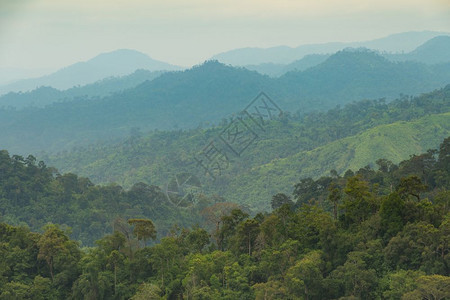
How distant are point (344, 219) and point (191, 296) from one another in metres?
5.62

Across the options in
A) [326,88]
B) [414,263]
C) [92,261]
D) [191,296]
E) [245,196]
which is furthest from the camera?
[326,88]

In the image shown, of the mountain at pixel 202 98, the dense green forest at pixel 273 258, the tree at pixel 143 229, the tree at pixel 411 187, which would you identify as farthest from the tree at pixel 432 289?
the mountain at pixel 202 98

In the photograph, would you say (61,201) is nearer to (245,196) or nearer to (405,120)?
(245,196)

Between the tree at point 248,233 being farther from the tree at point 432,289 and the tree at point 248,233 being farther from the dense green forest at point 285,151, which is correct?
the dense green forest at point 285,151

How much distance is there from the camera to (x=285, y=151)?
64.8 metres

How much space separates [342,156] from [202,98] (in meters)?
76.7

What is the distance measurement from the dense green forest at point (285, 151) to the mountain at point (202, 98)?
28162mm

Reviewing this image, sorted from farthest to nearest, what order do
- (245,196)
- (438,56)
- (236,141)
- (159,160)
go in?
(438,56)
(236,141)
(159,160)
(245,196)

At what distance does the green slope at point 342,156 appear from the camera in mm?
51500

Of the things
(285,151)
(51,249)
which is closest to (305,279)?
(51,249)

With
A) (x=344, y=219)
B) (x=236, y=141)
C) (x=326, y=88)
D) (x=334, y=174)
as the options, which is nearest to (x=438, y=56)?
(x=326, y=88)

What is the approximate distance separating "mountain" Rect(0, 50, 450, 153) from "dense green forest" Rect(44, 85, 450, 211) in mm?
28162

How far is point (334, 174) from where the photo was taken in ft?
112

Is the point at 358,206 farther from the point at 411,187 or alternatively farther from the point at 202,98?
the point at 202,98
